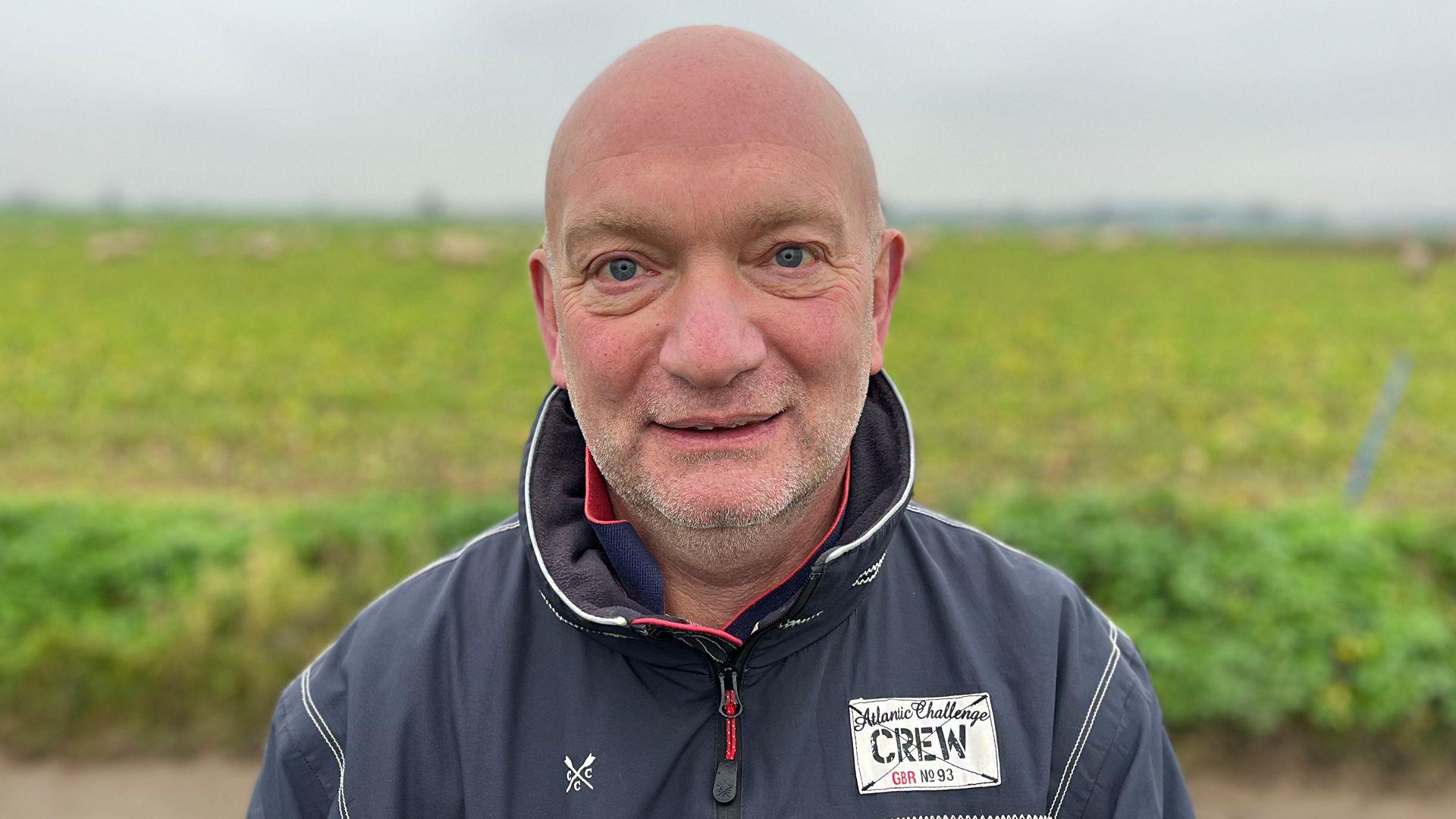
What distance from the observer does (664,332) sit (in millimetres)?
1622

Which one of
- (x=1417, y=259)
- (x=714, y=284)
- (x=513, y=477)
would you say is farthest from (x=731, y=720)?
(x=1417, y=259)

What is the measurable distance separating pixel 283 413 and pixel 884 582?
1204 cm

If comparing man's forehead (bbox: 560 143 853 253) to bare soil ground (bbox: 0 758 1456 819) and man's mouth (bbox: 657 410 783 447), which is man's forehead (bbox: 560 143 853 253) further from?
bare soil ground (bbox: 0 758 1456 819)

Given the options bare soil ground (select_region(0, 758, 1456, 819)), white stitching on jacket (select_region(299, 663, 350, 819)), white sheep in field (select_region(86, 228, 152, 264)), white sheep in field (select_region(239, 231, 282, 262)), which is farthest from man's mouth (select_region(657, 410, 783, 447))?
white sheep in field (select_region(86, 228, 152, 264))

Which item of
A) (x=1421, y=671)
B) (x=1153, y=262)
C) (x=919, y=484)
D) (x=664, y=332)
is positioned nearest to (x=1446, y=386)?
(x=919, y=484)

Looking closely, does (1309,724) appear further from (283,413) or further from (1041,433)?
(283,413)

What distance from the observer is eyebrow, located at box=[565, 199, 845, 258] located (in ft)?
5.24

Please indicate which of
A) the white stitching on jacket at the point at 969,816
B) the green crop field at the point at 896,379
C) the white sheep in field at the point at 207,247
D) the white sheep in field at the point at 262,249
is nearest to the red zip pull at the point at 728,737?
the white stitching on jacket at the point at 969,816

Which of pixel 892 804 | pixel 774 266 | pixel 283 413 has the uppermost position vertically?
pixel 774 266

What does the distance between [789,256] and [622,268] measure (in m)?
0.29


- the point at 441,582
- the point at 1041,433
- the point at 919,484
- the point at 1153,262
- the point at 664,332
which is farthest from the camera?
the point at 1153,262

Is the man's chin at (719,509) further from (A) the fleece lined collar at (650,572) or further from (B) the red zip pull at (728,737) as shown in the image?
(B) the red zip pull at (728,737)

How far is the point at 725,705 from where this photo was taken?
1.71m

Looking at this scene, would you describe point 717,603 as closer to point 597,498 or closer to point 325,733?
point 597,498
